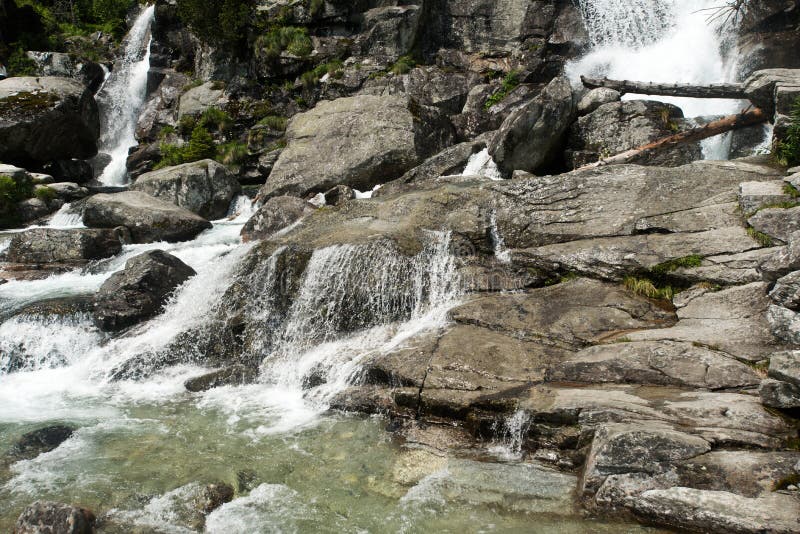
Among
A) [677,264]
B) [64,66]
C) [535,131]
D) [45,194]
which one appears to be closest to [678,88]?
[535,131]

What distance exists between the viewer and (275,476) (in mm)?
7008

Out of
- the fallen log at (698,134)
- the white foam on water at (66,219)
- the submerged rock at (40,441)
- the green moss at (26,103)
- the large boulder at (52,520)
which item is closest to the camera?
the large boulder at (52,520)

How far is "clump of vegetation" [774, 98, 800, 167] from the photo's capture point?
11.3 metres

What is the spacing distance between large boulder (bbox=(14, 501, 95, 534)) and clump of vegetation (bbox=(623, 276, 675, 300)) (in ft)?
28.7

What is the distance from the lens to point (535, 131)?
16.8m

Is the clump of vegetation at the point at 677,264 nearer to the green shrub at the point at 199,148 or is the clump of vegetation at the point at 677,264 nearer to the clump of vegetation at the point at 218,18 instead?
the green shrub at the point at 199,148

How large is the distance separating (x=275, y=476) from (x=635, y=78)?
22.4 meters

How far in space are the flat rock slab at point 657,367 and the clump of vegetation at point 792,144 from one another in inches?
257

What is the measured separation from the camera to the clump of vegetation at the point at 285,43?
2920 cm

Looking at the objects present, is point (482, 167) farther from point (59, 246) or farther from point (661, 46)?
point (59, 246)

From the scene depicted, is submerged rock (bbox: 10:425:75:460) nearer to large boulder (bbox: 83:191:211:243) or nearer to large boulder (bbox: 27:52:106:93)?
large boulder (bbox: 83:191:211:243)

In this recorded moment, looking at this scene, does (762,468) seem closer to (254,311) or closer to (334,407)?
Result: (334,407)

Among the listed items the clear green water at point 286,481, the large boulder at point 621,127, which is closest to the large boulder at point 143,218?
the clear green water at point 286,481

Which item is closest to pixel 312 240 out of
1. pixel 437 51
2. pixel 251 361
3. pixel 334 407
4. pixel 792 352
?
pixel 251 361
